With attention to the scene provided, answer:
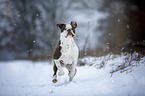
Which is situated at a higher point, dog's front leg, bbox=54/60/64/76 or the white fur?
the white fur

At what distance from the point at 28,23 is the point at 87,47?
742 cm

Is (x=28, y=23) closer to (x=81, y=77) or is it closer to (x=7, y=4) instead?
(x=7, y=4)

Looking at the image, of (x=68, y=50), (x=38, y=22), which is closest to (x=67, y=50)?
(x=68, y=50)

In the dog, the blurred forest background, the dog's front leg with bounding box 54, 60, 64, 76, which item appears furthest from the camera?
the blurred forest background

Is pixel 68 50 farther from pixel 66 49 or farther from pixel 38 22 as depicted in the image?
pixel 38 22

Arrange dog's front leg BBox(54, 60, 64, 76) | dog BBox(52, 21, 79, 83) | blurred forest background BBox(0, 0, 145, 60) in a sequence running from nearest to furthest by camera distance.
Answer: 1. dog BBox(52, 21, 79, 83)
2. dog's front leg BBox(54, 60, 64, 76)
3. blurred forest background BBox(0, 0, 145, 60)

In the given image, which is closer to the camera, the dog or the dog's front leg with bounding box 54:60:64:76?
the dog

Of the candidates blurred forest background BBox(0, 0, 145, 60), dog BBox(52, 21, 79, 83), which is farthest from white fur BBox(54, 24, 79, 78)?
blurred forest background BBox(0, 0, 145, 60)

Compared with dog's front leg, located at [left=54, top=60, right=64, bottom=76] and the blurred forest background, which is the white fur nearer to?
dog's front leg, located at [left=54, top=60, right=64, bottom=76]

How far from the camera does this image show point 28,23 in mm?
12375

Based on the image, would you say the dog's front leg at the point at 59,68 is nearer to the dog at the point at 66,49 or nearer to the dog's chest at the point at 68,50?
the dog at the point at 66,49

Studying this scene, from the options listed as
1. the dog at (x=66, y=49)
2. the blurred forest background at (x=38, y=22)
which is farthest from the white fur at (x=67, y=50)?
the blurred forest background at (x=38, y=22)

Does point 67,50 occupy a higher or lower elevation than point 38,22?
lower

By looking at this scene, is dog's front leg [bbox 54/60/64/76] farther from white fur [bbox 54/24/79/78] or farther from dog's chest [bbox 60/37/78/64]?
dog's chest [bbox 60/37/78/64]
